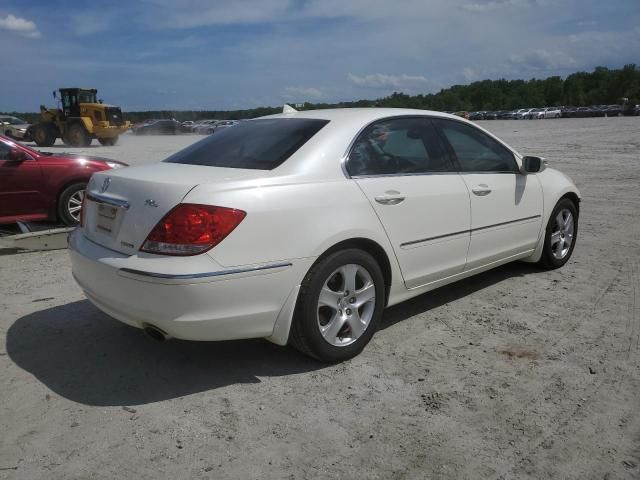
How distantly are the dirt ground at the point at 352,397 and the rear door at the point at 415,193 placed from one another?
515 mm

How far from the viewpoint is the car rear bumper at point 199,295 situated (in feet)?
9.70

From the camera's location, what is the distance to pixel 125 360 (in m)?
3.67

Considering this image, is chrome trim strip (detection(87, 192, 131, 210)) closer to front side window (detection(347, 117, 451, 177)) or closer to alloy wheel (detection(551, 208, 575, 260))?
front side window (detection(347, 117, 451, 177))

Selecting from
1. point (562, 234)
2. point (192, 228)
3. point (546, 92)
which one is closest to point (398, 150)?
point (192, 228)

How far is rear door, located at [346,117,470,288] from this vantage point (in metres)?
3.73

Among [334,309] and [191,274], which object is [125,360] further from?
[334,309]

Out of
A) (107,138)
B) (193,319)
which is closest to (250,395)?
(193,319)

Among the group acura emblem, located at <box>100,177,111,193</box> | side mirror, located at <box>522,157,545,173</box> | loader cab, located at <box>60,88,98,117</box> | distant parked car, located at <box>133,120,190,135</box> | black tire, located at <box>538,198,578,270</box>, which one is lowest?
black tire, located at <box>538,198,578,270</box>

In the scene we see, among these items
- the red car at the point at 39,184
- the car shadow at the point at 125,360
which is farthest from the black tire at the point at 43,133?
the car shadow at the point at 125,360

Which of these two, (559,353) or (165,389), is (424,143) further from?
(165,389)

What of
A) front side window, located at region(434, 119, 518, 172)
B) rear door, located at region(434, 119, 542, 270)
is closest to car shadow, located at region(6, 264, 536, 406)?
rear door, located at region(434, 119, 542, 270)

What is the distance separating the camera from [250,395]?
10.6 ft

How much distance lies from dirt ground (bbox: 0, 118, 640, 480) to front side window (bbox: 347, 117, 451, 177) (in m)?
1.16

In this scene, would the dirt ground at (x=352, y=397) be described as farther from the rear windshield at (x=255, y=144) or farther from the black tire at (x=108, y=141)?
the black tire at (x=108, y=141)
